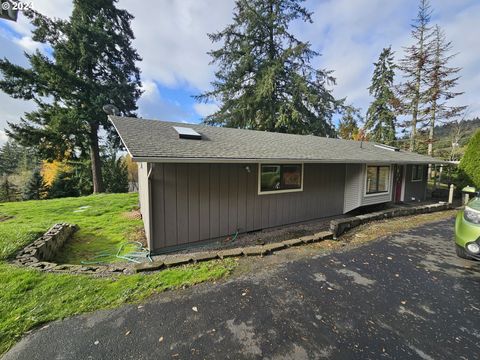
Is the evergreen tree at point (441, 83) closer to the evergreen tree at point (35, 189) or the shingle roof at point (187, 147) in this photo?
the shingle roof at point (187, 147)

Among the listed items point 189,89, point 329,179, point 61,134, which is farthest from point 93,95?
point 329,179

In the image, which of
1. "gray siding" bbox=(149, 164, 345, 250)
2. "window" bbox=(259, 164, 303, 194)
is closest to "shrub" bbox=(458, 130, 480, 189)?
"gray siding" bbox=(149, 164, 345, 250)

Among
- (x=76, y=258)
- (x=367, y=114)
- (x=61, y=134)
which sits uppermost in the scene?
(x=367, y=114)

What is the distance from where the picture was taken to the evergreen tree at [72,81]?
39.2 ft

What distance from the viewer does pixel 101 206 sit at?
934 centimetres

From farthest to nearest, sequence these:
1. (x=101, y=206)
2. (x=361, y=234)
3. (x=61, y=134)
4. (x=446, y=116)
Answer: (x=446, y=116)
(x=61, y=134)
(x=101, y=206)
(x=361, y=234)

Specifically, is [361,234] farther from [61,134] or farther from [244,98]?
[61,134]

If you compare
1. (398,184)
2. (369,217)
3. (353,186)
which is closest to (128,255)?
(369,217)

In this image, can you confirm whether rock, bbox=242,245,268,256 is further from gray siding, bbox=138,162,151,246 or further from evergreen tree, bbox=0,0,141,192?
evergreen tree, bbox=0,0,141,192

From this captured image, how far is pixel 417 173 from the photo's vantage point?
11.3 meters

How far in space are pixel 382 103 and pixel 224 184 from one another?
76.5 feet

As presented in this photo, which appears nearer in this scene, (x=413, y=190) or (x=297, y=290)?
(x=297, y=290)

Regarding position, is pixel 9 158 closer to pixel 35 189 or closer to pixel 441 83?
pixel 35 189

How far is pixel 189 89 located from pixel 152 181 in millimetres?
15589
